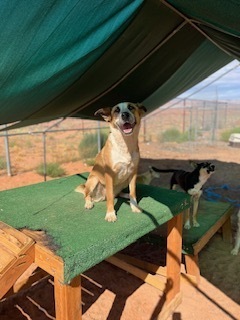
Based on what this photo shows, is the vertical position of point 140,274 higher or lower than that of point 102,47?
lower

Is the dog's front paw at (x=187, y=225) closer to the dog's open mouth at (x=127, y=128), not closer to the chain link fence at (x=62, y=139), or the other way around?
the dog's open mouth at (x=127, y=128)

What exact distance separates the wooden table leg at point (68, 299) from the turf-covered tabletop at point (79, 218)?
0.40 feet

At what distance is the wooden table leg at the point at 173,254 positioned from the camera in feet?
9.73

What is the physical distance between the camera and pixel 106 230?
2195 mm

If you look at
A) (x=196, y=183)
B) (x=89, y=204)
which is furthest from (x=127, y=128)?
(x=196, y=183)

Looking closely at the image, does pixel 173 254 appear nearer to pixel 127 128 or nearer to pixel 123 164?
pixel 123 164

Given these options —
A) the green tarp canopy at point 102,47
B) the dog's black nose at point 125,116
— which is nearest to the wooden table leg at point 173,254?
the dog's black nose at point 125,116

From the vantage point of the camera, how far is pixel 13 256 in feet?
6.13

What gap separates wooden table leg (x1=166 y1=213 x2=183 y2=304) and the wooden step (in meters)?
1.55

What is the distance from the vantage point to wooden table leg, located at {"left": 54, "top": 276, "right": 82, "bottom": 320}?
183cm

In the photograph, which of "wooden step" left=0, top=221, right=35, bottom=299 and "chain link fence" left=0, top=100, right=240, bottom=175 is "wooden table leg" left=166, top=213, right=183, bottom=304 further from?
"chain link fence" left=0, top=100, right=240, bottom=175

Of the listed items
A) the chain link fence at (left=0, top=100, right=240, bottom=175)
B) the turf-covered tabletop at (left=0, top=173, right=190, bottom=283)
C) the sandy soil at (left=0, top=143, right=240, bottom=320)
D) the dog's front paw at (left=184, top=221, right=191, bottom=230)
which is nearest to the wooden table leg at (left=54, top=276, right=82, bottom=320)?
the turf-covered tabletop at (left=0, top=173, right=190, bottom=283)

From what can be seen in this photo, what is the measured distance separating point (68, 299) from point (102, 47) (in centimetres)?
210

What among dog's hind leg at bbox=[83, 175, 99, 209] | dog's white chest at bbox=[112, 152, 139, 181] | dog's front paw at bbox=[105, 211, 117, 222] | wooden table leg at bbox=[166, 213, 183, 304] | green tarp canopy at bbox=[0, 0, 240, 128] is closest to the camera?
green tarp canopy at bbox=[0, 0, 240, 128]
